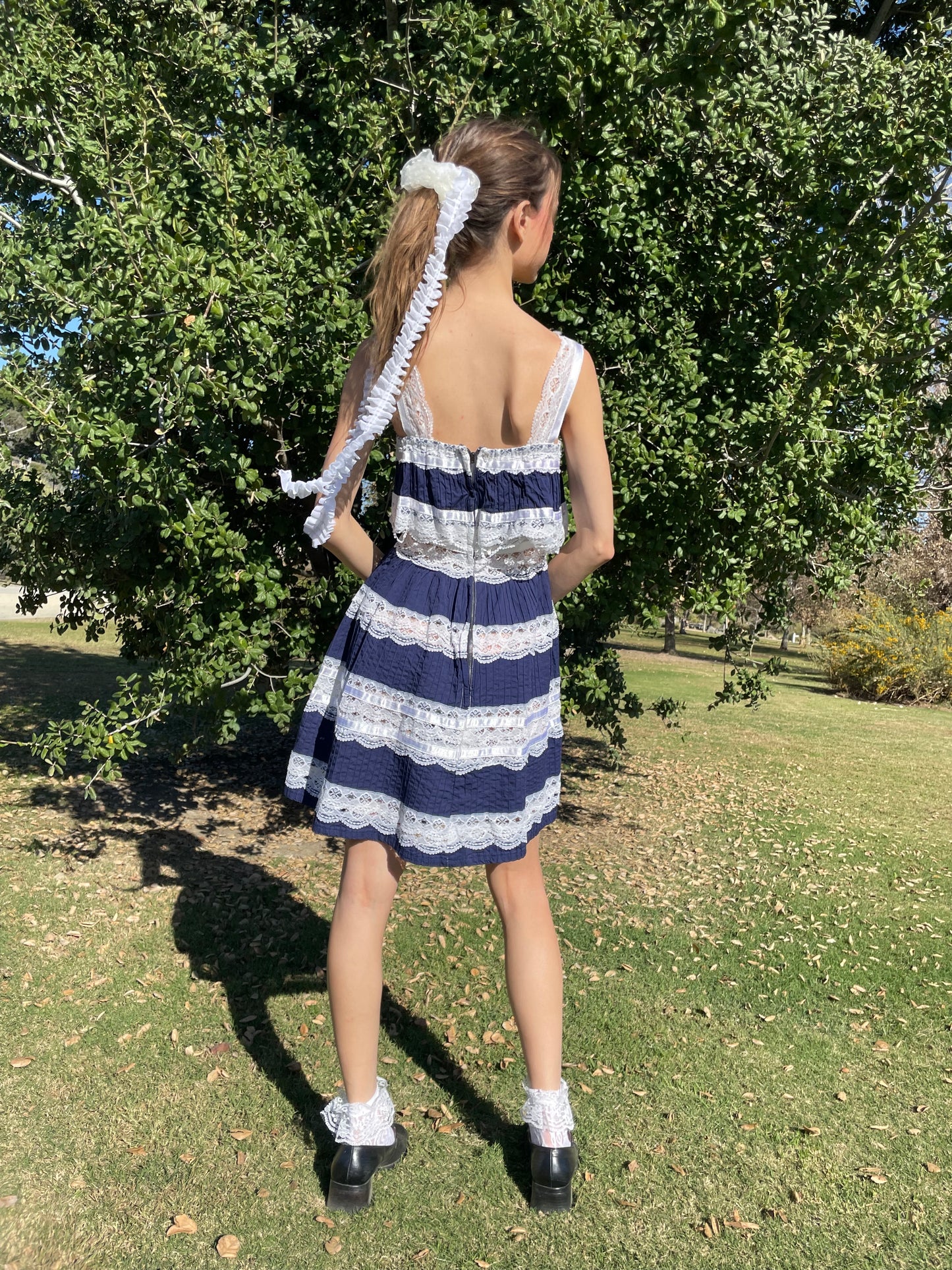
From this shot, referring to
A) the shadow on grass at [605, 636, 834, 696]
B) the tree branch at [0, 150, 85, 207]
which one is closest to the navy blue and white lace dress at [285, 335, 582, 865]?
the tree branch at [0, 150, 85, 207]

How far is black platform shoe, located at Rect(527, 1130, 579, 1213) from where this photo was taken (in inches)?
98.7

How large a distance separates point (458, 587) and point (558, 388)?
548mm

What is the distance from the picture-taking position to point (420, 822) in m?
2.39

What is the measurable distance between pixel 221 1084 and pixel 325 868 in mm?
2388

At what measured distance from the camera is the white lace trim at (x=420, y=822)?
239cm

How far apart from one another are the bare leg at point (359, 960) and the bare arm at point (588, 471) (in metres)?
0.94

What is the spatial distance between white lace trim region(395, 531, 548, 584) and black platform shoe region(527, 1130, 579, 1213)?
149 centimetres

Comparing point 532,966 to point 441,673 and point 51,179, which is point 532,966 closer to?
point 441,673

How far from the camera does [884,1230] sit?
253 centimetres

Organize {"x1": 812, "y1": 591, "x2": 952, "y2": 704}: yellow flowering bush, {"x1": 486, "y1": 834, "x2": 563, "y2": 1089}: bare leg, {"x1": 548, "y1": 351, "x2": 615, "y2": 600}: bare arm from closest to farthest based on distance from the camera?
{"x1": 548, "y1": 351, "x2": 615, "y2": 600}: bare arm → {"x1": 486, "y1": 834, "x2": 563, "y2": 1089}: bare leg → {"x1": 812, "y1": 591, "x2": 952, "y2": 704}: yellow flowering bush

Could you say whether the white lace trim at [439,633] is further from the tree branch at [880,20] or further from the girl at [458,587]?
the tree branch at [880,20]

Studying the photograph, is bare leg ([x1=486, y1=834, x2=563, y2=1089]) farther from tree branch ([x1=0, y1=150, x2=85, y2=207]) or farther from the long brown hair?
tree branch ([x1=0, y1=150, x2=85, y2=207])

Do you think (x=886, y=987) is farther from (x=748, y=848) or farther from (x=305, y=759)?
(x=305, y=759)

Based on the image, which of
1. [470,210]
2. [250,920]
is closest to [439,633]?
[470,210]
